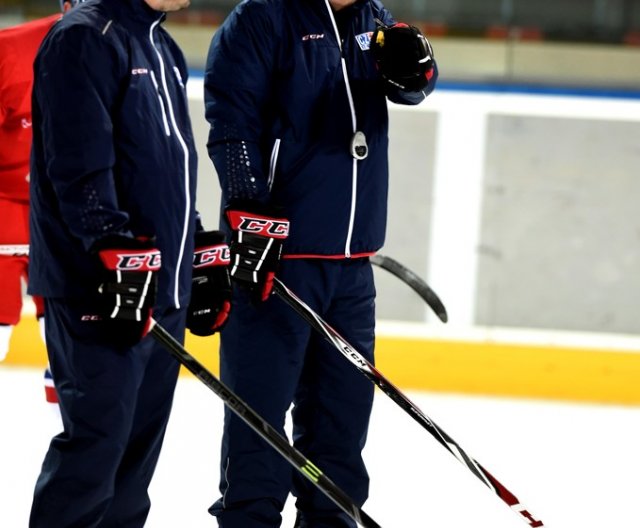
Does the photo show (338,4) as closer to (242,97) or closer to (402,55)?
(402,55)

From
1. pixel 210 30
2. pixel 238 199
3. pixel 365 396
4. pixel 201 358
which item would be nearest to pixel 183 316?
pixel 238 199

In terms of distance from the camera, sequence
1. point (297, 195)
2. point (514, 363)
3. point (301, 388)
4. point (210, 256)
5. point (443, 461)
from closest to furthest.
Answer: point (210, 256) < point (297, 195) < point (301, 388) < point (443, 461) < point (514, 363)

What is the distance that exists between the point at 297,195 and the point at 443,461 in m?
1.34

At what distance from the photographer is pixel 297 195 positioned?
2.70 m

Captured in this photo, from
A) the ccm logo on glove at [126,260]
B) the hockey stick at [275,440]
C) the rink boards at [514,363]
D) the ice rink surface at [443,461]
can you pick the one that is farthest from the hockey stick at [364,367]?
the rink boards at [514,363]

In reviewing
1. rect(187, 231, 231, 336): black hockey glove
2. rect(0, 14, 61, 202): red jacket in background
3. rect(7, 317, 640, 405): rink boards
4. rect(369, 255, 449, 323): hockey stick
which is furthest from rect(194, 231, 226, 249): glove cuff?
rect(7, 317, 640, 405): rink boards

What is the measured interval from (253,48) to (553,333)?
7.44 feet

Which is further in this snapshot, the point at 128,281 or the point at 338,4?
the point at 338,4

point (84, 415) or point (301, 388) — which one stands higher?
point (84, 415)

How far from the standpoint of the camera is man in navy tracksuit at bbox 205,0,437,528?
8.67 ft

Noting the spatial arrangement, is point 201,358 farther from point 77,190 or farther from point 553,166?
point 77,190

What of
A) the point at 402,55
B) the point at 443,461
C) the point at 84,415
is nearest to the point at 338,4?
the point at 402,55

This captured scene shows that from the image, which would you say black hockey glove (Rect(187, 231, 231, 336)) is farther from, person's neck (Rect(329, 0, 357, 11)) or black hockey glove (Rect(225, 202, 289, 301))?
person's neck (Rect(329, 0, 357, 11))

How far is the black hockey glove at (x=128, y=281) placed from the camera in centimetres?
210
